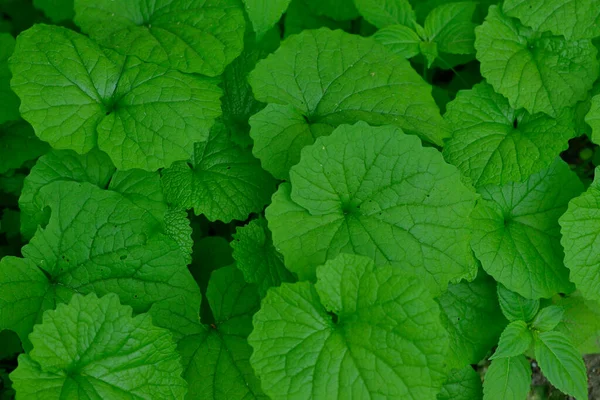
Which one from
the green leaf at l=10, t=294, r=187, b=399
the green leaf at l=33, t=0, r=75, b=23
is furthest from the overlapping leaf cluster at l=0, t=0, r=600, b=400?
the green leaf at l=33, t=0, r=75, b=23

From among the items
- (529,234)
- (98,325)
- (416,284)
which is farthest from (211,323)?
(529,234)

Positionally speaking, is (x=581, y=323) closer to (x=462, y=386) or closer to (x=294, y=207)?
(x=462, y=386)

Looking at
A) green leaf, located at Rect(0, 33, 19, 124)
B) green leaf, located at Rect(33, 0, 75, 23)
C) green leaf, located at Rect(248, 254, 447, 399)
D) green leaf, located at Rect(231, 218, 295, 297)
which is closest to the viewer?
green leaf, located at Rect(248, 254, 447, 399)

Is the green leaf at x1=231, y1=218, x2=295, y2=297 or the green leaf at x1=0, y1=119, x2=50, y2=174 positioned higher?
the green leaf at x1=0, y1=119, x2=50, y2=174

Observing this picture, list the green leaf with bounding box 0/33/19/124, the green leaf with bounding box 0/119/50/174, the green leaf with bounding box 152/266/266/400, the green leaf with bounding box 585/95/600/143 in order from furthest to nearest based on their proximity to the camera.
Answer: the green leaf with bounding box 0/119/50/174 < the green leaf with bounding box 0/33/19/124 < the green leaf with bounding box 585/95/600/143 < the green leaf with bounding box 152/266/266/400

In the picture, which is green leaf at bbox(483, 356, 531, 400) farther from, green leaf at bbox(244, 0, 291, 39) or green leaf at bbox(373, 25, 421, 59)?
green leaf at bbox(244, 0, 291, 39)

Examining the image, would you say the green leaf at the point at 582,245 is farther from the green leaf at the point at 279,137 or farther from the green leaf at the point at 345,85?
the green leaf at the point at 279,137

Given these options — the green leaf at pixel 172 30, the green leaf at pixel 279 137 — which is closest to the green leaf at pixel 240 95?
the green leaf at pixel 172 30

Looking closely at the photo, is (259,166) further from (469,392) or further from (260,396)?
(469,392)
